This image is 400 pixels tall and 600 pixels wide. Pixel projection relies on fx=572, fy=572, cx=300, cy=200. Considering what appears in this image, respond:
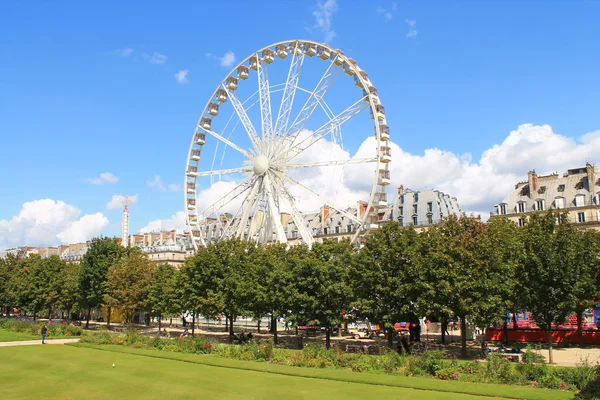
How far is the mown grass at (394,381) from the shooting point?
2322cm

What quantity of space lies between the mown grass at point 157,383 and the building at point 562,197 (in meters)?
48.5

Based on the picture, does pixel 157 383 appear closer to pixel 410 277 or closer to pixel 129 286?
pixel 410 277

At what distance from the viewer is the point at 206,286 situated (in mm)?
51781

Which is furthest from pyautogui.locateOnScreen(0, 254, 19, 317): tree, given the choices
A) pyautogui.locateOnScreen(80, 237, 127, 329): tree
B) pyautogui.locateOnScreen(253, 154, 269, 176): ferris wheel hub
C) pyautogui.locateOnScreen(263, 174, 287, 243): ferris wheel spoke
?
pyautogui.locateOnScreen(263, 174, 287, 243): ferris wheel spoke

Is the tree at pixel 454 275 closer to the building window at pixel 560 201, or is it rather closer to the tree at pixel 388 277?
the tree at pixel 388 277

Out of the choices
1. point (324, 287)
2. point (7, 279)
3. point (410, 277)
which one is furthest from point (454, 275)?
point (7, 279)

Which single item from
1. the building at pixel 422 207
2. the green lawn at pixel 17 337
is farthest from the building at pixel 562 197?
the green lawn at pixel 17 337

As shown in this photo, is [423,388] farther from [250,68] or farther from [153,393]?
[250,68]

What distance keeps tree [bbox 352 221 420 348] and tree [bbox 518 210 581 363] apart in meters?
7.34

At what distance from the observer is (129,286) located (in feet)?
207

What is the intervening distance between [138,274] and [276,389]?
139 ft

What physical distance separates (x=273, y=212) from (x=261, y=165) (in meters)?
4.70

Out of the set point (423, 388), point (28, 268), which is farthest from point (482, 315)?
point (28, 268)

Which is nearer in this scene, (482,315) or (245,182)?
(482,315)
